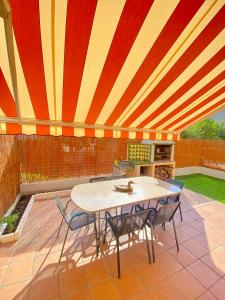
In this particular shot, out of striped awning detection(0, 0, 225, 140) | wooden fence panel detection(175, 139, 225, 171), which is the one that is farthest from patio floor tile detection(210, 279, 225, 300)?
wooden fence panel detection(175, 139, 225, 171)

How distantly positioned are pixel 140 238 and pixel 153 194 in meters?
1.07

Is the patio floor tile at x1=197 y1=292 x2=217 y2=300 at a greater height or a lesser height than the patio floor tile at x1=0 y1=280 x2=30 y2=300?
lesser

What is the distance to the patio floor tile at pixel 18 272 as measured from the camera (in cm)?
235

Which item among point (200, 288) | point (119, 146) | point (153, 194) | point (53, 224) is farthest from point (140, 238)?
point (119, 146)

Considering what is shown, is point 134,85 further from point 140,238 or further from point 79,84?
point 140,238

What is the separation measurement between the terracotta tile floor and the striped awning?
2.74 metres

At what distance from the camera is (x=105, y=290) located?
87.1 inches

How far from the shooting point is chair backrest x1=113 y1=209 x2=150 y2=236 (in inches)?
98.0

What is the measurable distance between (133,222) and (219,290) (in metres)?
1.54

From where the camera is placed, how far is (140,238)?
11.0ft

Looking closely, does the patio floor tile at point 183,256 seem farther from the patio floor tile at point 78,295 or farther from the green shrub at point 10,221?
the green shrub at point 10,221

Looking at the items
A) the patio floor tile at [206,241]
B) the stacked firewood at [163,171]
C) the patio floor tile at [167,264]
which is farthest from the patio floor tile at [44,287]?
the stacked firewood at [163,171]

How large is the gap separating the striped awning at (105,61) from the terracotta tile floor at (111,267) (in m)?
2.74

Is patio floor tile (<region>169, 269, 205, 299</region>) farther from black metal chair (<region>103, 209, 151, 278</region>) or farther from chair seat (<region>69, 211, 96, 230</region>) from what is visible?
chair seat (<region>69, 211, 96, 230</region>)
